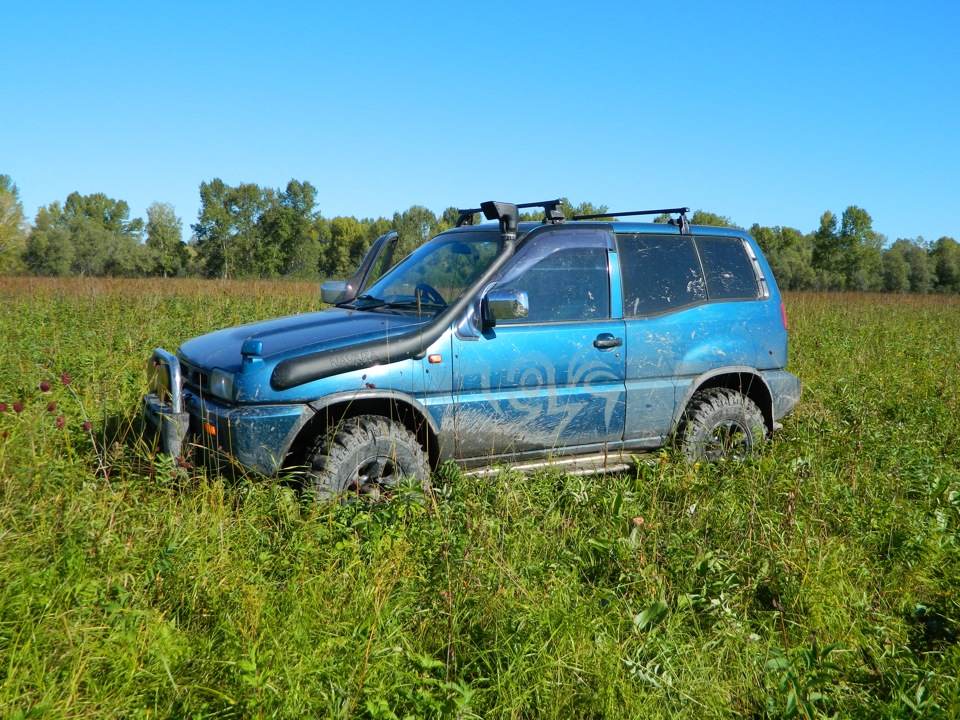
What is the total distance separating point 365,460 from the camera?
13.0ft

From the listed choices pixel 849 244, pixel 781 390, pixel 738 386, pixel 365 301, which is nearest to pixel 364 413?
pixel 365 301

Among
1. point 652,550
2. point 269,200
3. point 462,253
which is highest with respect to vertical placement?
point 269,200

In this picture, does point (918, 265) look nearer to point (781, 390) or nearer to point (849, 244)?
point (849, 244)

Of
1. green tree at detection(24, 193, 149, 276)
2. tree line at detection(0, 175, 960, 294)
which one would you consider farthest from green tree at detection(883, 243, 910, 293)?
green tree at detection(24, 193, 149, 276)

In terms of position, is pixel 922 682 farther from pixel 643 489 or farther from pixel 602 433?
pixel 602 433

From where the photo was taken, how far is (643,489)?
178 inches

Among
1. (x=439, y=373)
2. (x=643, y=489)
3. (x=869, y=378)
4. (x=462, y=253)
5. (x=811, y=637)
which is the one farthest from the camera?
(x=869, y=378)

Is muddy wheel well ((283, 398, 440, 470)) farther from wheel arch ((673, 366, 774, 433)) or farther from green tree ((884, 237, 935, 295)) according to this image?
green tree ((884, 237, 935, 295))

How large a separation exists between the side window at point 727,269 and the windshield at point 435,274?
64.8 inches

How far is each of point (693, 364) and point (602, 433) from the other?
0.86 m

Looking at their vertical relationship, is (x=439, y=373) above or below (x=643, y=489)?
above

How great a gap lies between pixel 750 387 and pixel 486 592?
322 centimetres

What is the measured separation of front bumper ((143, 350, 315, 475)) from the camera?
3.82 metres

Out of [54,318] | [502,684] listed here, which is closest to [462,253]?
[502,684]
